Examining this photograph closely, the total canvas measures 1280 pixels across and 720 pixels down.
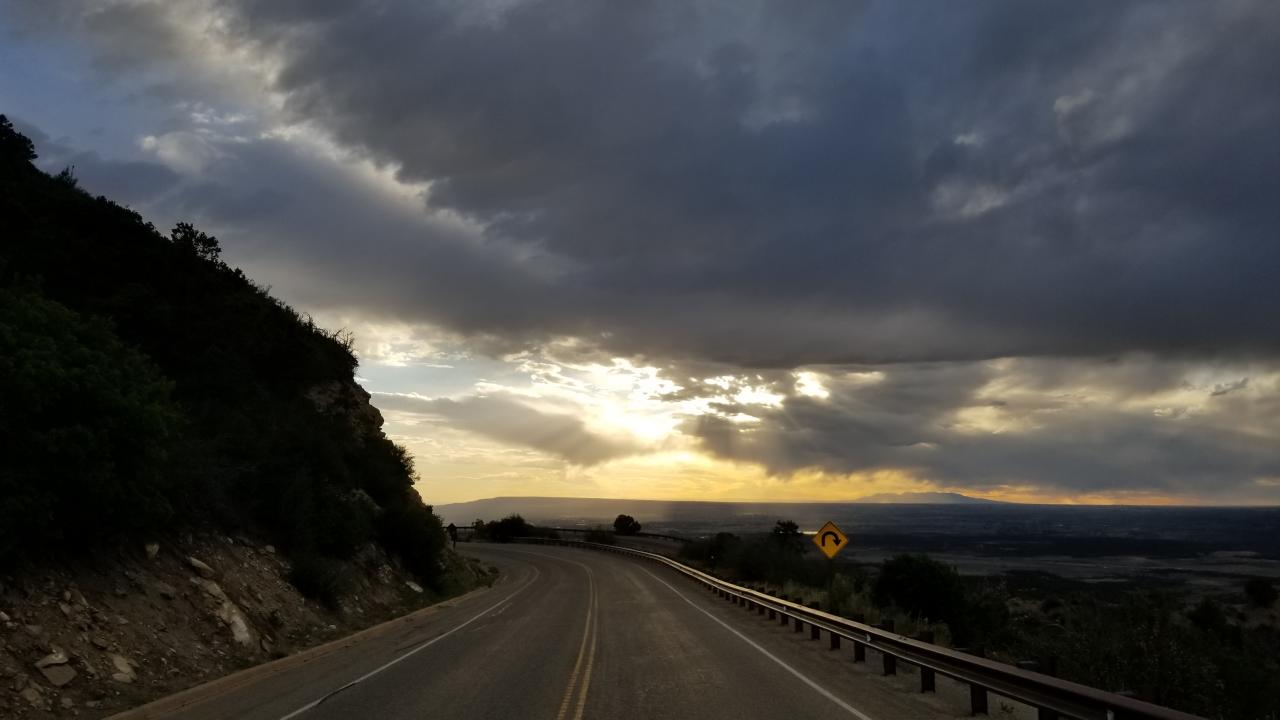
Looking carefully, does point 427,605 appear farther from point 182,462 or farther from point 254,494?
point 182,462

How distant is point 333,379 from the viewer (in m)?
39.0

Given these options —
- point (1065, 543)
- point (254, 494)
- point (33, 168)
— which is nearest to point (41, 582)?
point (254, 494)

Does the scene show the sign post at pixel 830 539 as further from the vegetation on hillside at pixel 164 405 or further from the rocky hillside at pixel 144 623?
the vegetation on hillside at pixel 164 405

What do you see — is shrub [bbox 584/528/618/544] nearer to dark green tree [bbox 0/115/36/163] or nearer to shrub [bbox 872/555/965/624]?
shrub [bbox 872/555/965/624]

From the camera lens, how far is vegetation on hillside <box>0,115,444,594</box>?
13562 millimetres

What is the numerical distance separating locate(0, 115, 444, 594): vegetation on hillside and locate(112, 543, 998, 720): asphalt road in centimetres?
379

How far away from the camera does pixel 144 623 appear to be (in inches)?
572

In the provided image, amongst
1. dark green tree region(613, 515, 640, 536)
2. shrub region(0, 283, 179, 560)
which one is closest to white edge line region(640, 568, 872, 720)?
shrub region(0, 283, 179, 560)

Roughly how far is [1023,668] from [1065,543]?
688 feet

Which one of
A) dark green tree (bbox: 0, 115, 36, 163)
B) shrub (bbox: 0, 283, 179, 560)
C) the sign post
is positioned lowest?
the sign post

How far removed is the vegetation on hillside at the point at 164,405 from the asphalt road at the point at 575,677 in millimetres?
3789

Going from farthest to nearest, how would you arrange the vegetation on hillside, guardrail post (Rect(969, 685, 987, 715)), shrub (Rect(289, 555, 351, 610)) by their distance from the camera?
1. shrub (Rect(289, 555, 351, 610))
2. the vegetation on hillside
3. guardrail post (Rect(969, 685, 987, 715))

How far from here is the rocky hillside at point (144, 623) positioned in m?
11.7

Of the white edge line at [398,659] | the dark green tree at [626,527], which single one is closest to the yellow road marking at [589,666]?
the white edge line at [398,659]
